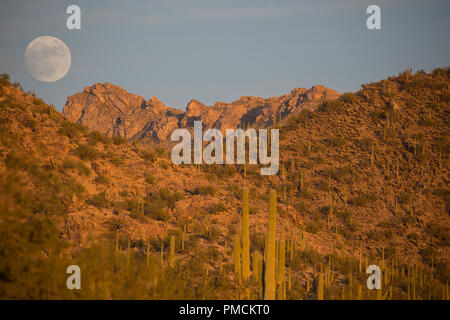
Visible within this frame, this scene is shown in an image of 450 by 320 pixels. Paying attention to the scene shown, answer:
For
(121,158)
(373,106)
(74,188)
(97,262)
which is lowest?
(97,262)

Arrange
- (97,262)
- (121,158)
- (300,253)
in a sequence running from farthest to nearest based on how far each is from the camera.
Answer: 1. (121,158)
2. (300,253)
3. (97,262)

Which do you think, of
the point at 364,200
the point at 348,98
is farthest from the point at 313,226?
the point at 348,98

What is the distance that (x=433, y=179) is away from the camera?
27.6m

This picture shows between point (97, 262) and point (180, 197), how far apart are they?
492 inches

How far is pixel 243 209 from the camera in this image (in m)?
15.6

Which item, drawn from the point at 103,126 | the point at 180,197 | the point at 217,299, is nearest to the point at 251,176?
the point at 180,197

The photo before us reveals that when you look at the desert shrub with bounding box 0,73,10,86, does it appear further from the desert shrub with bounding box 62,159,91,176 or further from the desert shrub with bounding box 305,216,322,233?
the desert shrub with bounding box 305,216,322,233

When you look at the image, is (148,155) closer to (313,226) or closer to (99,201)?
(99,201)

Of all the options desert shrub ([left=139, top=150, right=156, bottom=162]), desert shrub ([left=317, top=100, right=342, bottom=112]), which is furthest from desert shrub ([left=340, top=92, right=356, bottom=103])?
desert shrub ([left=139, top=150, right=156, bottom=162])

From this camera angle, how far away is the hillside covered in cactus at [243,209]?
1360 centimetres

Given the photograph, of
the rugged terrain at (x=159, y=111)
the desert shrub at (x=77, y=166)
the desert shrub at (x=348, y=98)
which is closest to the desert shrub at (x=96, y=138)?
the desert shrub at (x=77, y=166)

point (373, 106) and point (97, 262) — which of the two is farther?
point (373, 106)
